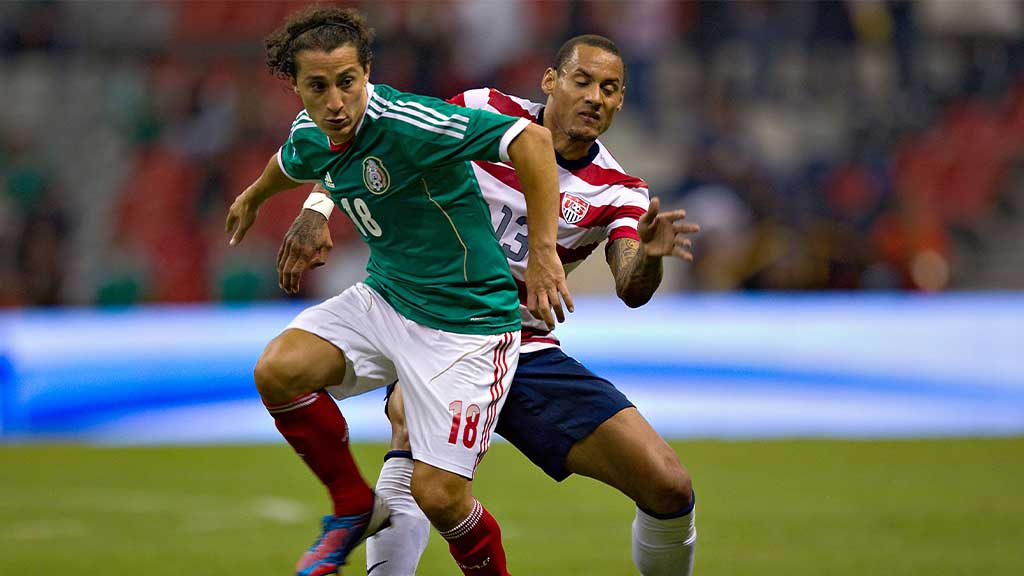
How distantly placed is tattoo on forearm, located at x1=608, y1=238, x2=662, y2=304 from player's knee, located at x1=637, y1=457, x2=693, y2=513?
22.9 inches

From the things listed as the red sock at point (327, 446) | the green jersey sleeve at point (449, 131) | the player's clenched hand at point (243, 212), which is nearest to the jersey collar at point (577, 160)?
the green jersey sleeve at point (449, 131)

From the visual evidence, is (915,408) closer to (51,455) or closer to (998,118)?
(998,118)

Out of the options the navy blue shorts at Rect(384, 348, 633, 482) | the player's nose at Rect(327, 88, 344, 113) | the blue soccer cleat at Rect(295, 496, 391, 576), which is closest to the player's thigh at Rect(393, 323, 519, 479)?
the navy blue shorts at Rect(384, 348, 633, 482)

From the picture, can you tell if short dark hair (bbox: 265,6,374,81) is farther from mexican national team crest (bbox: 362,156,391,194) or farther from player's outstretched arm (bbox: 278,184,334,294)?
player's outstretched arm (bbox: 278,184,334,294)

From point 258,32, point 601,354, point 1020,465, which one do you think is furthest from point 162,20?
point 1020,465

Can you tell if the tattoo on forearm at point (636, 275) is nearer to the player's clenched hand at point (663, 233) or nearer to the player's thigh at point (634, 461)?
the player's clenched hand at point (663, 233)

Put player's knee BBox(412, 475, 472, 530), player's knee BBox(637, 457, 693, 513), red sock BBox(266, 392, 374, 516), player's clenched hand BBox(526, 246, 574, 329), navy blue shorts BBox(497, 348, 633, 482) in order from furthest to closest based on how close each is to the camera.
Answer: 1. navy blue shorts BBox(497, 348, 633, 482)
2. player's knee BBox(637, 457, 693, 513)
3. red sock BBox(266, 392, 374, 516)
4. player's knee BBox(412, 475, 472, 530)
5. player's clenched hand BBox(526, 246, 574, 329)

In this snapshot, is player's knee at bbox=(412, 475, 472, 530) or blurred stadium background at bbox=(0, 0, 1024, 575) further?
blurred stadium background at bbox=(0, 0, 1024, 575)

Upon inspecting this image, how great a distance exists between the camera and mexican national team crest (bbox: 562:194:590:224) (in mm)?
4938

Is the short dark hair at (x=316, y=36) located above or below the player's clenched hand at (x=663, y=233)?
above

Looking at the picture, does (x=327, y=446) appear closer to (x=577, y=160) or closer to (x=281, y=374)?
(x=281, y=374)

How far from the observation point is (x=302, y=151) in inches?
184

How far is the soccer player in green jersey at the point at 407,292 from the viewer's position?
4.31m

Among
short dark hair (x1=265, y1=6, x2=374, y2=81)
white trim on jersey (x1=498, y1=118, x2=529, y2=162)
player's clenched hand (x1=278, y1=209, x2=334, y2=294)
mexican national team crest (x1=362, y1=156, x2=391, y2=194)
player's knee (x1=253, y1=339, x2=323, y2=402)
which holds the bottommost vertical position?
player's knee (x1=253, y1=339, x2=323, y2=402)
